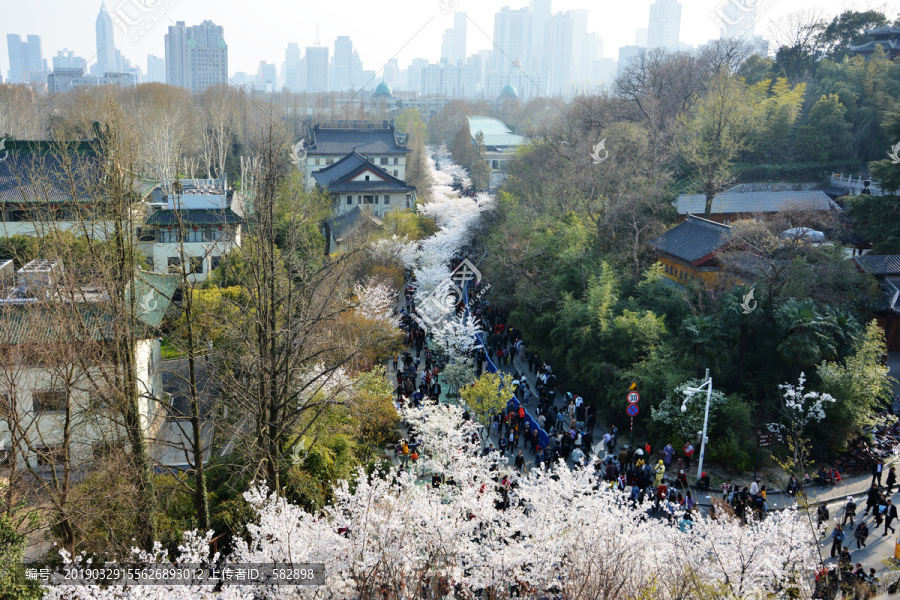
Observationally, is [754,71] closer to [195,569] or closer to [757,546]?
[757,546]

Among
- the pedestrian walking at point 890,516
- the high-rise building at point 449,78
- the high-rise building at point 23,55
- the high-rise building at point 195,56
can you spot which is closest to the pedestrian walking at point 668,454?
the pedestrian walking at point 890,516

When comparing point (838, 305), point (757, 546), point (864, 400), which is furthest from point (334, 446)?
point (838, 305)

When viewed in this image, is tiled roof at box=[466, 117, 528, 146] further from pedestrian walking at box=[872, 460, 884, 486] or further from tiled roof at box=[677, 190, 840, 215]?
pedestrian walking at box=[872, 460, 884, 486]

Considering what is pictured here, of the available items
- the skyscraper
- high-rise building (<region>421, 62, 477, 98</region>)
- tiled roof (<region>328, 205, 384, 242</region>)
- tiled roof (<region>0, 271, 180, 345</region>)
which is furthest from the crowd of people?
high-rise building (<region>421, 62, 477, 98</region>)

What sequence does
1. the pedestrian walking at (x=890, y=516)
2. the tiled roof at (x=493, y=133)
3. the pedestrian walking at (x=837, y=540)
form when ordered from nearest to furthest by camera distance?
the pedestrian walking at (x=837, y=540) < the pedestrian walking at (x=890, y=516) < the tiled roof at (x=493, y=133)

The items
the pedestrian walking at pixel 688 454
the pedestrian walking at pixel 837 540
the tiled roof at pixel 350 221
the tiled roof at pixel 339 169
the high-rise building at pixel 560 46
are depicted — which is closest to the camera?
the pedestrian walking at pixel 837 540

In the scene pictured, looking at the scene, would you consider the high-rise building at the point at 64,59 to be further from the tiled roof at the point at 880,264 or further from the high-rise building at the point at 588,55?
the tiled roof at the point at 880,264
